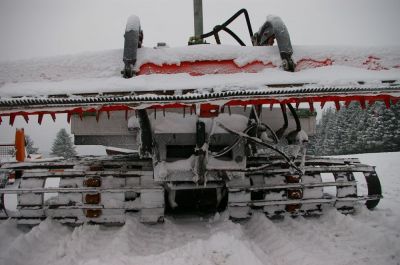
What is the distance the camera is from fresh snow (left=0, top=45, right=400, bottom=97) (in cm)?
209

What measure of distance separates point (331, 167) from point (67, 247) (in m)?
3.10

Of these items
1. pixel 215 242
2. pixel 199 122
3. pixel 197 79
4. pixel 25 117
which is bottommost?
pixel 215 242

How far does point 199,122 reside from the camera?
2.91 m

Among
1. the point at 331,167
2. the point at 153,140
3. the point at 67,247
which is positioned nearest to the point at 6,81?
the point at 153,140

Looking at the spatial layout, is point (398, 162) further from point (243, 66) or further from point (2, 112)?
point (2, 112)

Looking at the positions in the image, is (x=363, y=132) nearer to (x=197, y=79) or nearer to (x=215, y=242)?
(x=215, y=242)

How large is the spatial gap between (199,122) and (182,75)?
74cm

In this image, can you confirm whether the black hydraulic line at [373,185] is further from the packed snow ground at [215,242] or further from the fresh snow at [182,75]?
the fresh snow at [182,75]

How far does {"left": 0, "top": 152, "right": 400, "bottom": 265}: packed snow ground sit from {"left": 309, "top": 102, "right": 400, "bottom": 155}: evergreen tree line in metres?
30.3

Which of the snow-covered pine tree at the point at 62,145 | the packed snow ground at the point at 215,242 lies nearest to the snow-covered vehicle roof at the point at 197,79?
the packed snow ground at the point at 215,242

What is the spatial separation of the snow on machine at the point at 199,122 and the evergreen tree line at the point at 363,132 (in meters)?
30.0

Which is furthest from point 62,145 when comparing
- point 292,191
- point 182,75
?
point 182,75

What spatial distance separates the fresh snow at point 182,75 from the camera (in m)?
2.09

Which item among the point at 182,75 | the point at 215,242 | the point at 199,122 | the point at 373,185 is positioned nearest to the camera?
the point at 182,75
